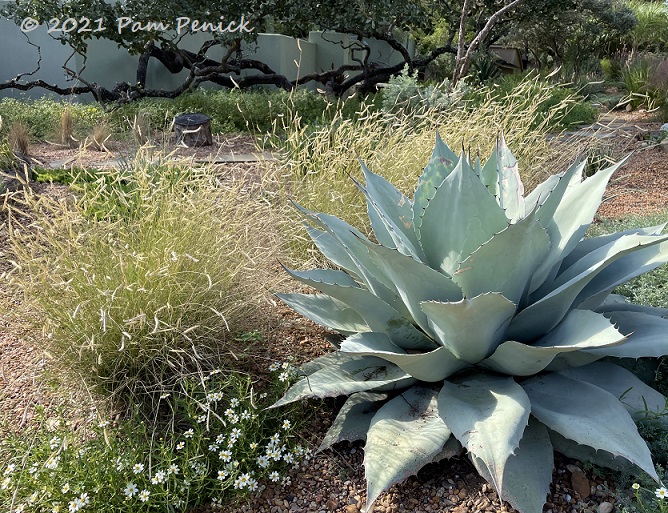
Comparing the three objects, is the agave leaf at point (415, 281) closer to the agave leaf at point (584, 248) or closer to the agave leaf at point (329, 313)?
the agave leaf at point (329, 313)

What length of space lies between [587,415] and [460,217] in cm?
69

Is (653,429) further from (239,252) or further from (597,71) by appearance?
(597,71)

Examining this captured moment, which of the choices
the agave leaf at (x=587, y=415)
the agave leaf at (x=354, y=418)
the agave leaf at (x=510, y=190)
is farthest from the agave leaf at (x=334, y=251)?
the agave leaf at (x=587, y=415)

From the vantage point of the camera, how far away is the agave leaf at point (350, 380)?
6.06ft

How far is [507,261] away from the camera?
1719 mm

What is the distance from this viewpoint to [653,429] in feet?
5.88

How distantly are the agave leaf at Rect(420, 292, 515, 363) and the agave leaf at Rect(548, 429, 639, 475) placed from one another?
344 millimetres

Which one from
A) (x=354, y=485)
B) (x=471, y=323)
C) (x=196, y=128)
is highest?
(x=471, y=323)

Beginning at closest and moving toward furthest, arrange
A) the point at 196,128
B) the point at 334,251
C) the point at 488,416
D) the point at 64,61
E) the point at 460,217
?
the point at 488,416, the point at 460,217, the point at 334,251, the point at 196,128, the point at 64,61

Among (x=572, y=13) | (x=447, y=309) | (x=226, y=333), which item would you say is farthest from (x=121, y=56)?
(x=447, y=309)

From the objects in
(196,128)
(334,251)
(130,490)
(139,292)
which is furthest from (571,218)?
(196,128)

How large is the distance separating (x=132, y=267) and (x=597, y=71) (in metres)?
16.4

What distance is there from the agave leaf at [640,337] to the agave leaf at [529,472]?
0.31 metres

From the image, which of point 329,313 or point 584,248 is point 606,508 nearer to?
point 584,248
